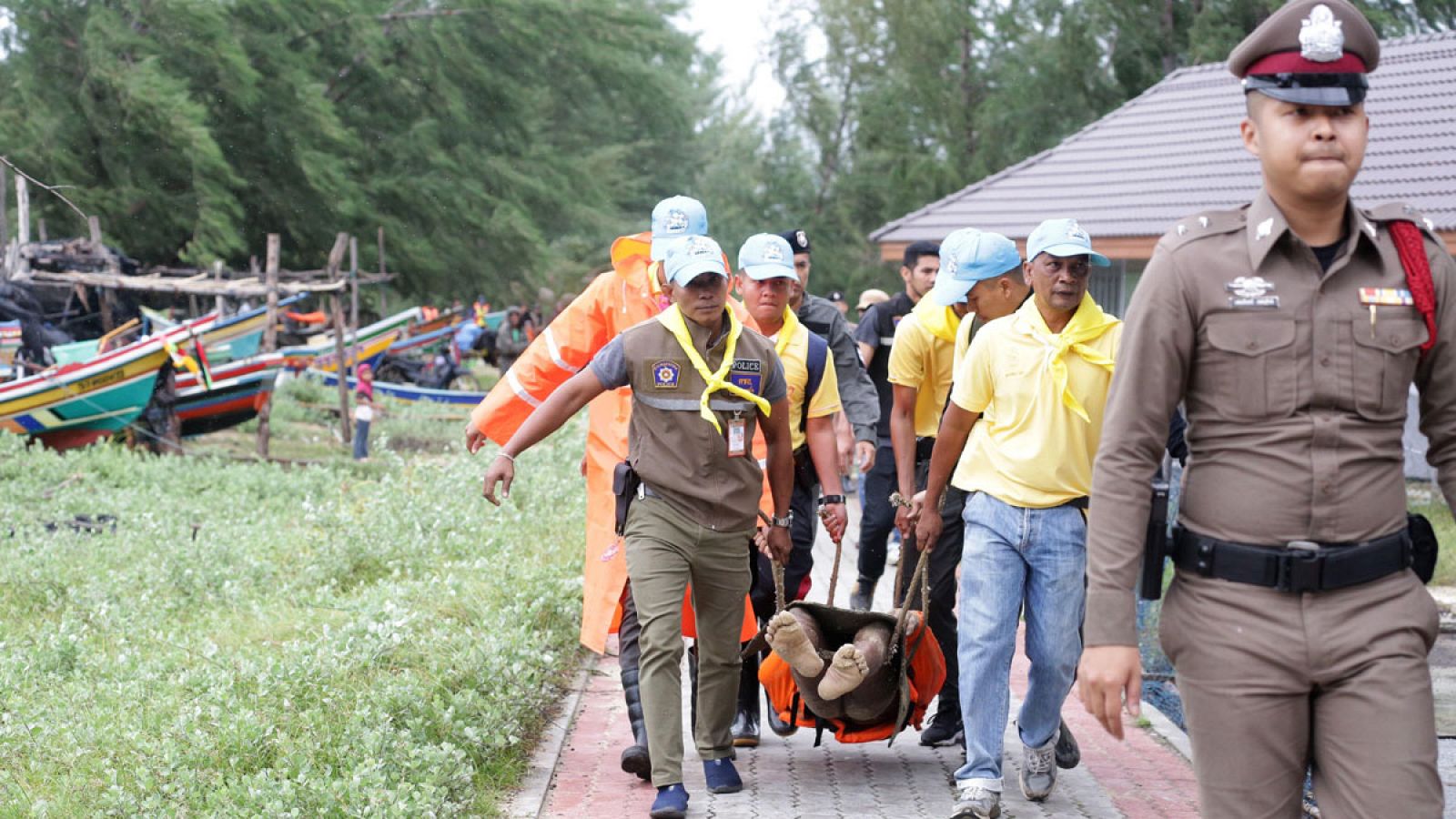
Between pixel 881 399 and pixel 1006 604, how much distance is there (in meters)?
3.69

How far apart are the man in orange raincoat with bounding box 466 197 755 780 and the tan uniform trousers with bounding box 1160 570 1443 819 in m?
3.36

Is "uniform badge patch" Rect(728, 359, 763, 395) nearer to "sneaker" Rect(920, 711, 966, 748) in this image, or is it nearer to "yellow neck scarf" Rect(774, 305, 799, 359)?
"yellow neck scarf" Rect(774, 305, 799, 359)

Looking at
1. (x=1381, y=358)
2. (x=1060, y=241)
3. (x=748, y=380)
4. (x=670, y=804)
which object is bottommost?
(x=670, y=804)

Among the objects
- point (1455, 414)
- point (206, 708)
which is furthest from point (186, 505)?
point (1455, 414)

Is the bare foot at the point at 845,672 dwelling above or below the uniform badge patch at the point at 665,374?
below

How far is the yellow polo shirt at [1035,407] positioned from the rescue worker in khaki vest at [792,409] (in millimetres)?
1030

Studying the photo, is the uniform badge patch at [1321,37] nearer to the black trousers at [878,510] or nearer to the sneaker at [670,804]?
the sneaker at [670,804]

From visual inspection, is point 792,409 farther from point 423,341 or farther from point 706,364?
point 423,341

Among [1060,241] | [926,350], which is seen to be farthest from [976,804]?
[926,350]

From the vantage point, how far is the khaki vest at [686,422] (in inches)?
226

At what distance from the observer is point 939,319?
22.5ft

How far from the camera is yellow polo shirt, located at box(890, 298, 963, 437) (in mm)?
6852

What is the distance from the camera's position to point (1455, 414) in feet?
11.0

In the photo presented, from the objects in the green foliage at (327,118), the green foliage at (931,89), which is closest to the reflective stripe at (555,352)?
the green foliage at (931,89)
